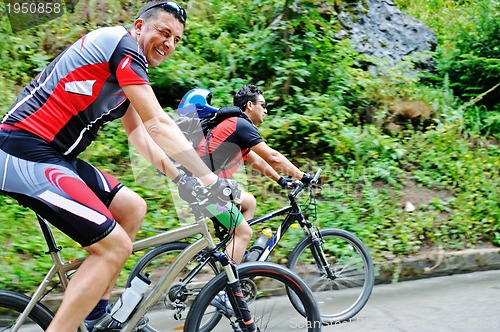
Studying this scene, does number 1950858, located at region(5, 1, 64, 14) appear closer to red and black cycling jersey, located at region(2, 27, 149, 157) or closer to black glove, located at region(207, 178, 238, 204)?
red and black cycling jersey, located at region(2, 27, 149, 157)

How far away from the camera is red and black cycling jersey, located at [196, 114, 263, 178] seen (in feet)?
14.5

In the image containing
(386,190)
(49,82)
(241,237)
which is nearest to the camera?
(49,82)

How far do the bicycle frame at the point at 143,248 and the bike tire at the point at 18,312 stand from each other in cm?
3

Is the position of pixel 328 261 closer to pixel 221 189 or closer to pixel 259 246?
pixel 259 246

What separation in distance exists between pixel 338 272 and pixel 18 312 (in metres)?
2.81

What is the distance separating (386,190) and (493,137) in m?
2.75

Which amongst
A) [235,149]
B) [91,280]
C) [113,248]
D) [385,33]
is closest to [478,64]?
[385,33]

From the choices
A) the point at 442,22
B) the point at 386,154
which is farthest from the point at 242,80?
the point at 442,22

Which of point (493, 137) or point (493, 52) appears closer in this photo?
point (493, 137)

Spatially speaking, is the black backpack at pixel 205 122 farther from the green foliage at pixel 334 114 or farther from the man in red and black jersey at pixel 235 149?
the green foliage at pixel 334 114

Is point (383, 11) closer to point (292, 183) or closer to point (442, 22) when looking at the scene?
point (442, 22)

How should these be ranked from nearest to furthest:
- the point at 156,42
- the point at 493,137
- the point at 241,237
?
the point at 156,42 → the point at 241,237 → the point at 493,137

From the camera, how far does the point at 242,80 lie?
7551 mm

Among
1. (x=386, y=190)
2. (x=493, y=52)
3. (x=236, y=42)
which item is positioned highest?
(x=493, y=52)
